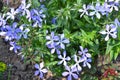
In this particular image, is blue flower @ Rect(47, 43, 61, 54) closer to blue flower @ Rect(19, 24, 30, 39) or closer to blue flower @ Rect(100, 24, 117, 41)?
blue flower @ Rect(19, 24, 30, 39)

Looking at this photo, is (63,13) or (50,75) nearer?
(63,13)

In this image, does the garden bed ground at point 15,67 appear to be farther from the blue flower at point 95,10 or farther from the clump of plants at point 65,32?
the blue flower at point 95,10

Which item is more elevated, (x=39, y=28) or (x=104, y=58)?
(x=39, y=28)

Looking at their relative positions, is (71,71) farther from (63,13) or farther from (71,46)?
(63,13)

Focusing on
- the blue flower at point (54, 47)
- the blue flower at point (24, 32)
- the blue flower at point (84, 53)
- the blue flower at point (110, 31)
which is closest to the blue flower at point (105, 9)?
the blue flower at point (110, 31)

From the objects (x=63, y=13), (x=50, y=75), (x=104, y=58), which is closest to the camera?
(x=63, y=13)

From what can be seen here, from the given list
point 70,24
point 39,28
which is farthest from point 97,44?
point 39,28

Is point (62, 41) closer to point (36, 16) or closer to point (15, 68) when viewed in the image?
point (36, 16)

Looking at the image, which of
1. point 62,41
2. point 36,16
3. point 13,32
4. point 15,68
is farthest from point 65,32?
point 15,68
